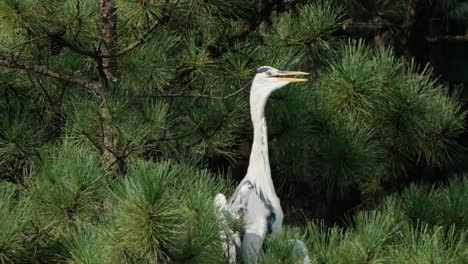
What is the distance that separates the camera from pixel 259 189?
3.34m

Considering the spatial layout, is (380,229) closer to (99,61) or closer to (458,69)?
(99,61)

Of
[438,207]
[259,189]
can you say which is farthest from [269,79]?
[438,207]

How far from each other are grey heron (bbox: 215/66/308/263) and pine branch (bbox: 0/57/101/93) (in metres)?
0.43

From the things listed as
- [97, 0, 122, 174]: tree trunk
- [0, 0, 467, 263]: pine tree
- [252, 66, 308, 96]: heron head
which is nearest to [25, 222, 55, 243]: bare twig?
[0, 0, 467, 263]: pine tree

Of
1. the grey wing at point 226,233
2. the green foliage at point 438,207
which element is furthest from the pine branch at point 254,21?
the grey wing at point 226,233

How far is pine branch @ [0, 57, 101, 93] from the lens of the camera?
3365 millimetres

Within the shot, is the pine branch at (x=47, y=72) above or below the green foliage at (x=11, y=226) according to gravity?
above

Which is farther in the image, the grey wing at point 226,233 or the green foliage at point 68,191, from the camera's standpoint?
the green foliage at point 68,191

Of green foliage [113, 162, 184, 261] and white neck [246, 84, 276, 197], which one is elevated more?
green foliage [113, 162, 184, 261]

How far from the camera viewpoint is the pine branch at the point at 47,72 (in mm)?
3365

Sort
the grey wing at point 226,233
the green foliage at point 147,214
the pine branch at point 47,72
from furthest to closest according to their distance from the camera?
the pine branch at point 47,72
the grey wing at point 226,233
the green foliage at point 147,214

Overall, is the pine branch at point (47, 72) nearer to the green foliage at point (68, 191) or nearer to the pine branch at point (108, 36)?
the pine branch at point (108, 36)

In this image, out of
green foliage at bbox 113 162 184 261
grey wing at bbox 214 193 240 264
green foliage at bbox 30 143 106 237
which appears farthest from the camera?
green foliage at bbox 30 143 106 237

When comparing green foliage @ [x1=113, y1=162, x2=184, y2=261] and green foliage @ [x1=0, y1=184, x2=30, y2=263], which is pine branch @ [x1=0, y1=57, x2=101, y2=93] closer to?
green foliage @ [x1=0, y1=184, x2=30, y2=263]
